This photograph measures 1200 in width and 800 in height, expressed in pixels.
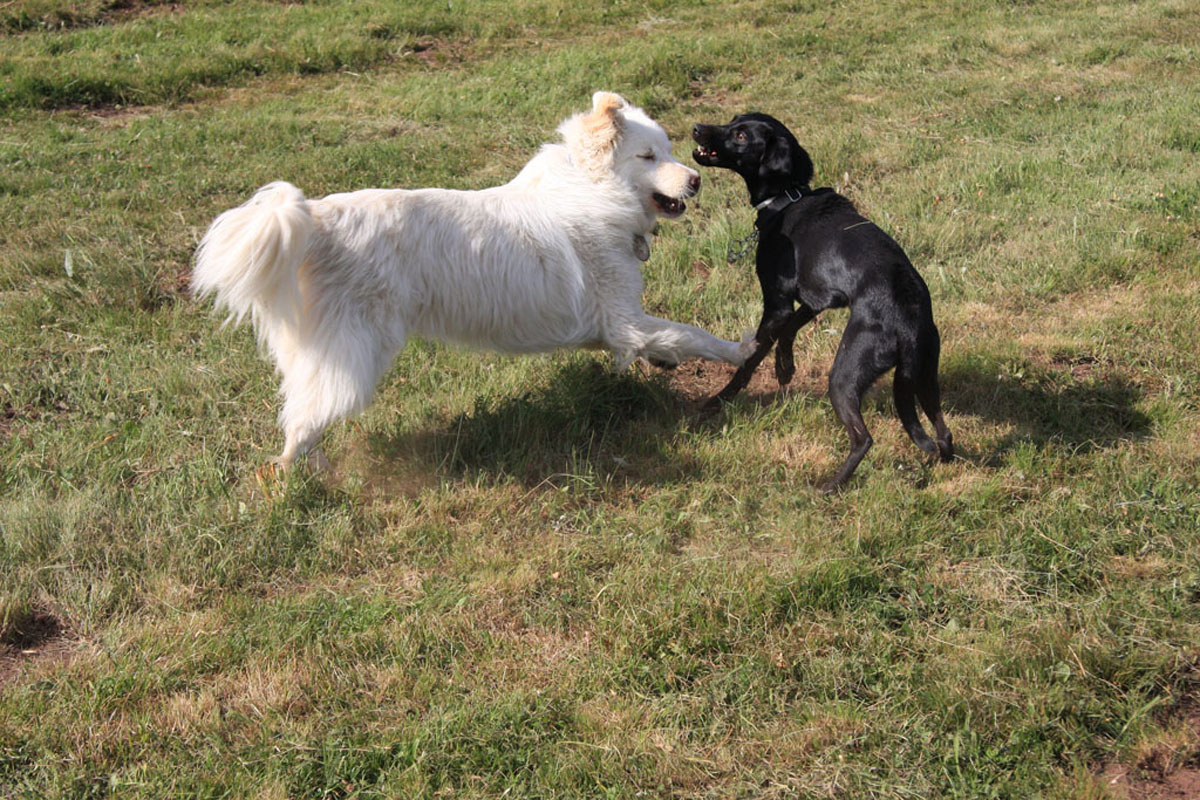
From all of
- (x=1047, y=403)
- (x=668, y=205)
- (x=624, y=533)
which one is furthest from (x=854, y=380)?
(x=668, y=205)

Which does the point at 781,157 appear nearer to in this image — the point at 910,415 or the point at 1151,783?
the point at 910,415

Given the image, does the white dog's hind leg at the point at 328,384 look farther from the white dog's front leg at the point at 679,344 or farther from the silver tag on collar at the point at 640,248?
the silver tag on collar at the point at 640,248

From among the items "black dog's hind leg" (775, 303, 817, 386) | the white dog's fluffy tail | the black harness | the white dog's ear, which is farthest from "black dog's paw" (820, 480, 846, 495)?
the white dog's fluffy tail

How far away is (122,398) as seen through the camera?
5.29m

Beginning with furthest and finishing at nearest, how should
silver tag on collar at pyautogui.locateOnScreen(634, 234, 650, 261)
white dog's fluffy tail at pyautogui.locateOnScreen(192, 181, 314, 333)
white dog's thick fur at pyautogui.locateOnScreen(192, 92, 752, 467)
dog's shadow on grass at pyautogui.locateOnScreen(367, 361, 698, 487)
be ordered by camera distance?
silver tag on collar at pyautogui.locateOnScreen(634, 234, 650, 261) < dog's shadow on grass at pyautogui.locateOnScreen(367, 361, 698, 487) < white dog's thick fur at pyautogui.locateOnScreen(192, 92, 752, 467) < white dog's fluffy tail at pyautogui.locateOnScreen(192, 181, 314, 333)

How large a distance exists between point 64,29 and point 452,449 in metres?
11.1

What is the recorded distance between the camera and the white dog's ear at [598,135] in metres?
5.11

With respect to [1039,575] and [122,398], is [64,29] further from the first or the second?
[1039,575]

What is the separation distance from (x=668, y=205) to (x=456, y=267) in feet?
4.28

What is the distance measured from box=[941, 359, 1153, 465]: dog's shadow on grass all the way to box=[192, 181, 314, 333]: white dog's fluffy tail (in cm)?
323

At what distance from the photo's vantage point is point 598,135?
5.14 metres

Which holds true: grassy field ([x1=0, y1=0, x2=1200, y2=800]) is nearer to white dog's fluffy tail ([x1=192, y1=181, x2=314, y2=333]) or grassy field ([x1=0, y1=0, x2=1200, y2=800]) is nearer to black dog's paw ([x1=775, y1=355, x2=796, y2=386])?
black dog's paw ([x1=775, y1=355, x2=796, y2=386])

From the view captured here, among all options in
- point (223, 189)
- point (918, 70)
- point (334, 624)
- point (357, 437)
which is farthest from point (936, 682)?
point (918, 70)

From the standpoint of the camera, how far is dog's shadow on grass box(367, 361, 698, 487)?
15.8ft
